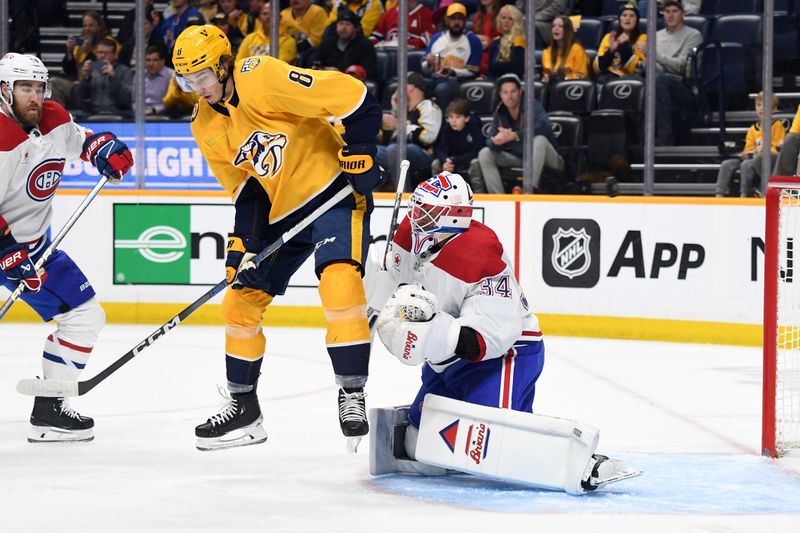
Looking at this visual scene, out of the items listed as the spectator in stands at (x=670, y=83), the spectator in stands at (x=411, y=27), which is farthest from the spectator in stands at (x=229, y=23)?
the spectator in stands at (x=670, y=83)

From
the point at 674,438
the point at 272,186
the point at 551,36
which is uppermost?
the point at 551,36

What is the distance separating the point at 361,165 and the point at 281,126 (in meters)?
0.29

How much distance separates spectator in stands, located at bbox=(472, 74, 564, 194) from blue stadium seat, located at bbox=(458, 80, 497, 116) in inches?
3.0

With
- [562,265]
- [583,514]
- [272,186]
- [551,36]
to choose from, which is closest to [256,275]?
[272,186]

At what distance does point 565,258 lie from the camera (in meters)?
7.16

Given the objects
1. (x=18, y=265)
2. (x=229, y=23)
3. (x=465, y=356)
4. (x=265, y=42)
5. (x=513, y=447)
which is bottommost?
(x=513, y=447)

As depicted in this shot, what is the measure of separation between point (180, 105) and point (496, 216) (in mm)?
1996

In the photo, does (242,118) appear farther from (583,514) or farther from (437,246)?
(583,514)

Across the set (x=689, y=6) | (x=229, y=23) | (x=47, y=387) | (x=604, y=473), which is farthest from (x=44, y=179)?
(x=689, y=6)

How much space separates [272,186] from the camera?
3.89 metres

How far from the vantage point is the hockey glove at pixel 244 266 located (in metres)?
3.82

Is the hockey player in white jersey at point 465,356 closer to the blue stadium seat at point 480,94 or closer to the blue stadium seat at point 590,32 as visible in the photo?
the blue stadium seat at point 480,94

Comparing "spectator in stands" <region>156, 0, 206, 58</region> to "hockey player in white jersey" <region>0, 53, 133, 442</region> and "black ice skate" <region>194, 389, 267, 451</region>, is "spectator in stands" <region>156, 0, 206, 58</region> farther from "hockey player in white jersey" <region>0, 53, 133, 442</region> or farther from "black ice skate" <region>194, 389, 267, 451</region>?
"black ice skate" <region>194, 389, 267, 451</region>

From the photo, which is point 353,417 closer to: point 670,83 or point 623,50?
point 670,83
